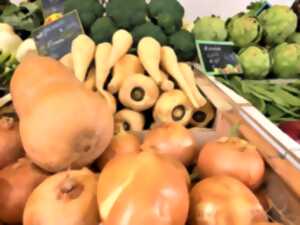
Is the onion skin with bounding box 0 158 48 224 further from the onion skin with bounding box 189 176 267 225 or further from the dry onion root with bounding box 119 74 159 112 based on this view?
the dry onion root with bounding box 119 74 159 112

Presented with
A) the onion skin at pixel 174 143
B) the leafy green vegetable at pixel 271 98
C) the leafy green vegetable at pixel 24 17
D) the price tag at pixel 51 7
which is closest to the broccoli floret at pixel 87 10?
the price tag at pixel 51 7

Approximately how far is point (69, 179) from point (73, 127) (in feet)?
0.27

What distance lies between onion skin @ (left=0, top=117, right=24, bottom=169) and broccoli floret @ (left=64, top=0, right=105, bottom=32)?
625 mm

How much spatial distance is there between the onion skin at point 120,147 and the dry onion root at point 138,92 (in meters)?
0.28

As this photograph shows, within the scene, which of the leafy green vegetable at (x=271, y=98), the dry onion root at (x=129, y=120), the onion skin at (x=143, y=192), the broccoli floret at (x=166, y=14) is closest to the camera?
the onion skin at (x=143, y=192)

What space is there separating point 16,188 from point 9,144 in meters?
0.11

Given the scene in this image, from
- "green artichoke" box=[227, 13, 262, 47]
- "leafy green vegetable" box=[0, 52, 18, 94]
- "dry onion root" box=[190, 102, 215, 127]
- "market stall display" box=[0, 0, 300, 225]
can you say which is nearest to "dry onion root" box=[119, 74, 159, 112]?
"market stall display" box=[0, 0, 300, 225]

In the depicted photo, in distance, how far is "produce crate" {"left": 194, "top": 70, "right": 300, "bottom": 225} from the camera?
64 centimetres

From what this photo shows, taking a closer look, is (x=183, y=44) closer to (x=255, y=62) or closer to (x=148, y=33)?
(x=148, y=33)

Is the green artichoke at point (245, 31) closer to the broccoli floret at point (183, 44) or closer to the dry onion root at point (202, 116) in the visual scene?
the broccoli floret at point (183, 44)

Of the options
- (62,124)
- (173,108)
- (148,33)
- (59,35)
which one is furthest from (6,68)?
(62,124)

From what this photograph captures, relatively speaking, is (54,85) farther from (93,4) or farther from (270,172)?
(93,4)

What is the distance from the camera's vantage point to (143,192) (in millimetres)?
468

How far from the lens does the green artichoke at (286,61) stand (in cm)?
132
